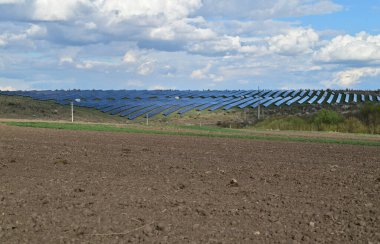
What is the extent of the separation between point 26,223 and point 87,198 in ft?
6.48

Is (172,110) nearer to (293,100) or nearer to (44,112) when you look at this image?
(44,112)

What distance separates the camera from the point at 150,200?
10984 millimetres

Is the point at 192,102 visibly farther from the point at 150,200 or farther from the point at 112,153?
the point at 150,200

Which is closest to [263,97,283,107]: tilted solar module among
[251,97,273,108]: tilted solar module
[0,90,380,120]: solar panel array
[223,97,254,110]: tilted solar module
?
[0,90,380,120]: solar panel array

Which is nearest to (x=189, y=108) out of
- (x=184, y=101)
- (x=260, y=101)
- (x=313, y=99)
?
(x=184, y=101)

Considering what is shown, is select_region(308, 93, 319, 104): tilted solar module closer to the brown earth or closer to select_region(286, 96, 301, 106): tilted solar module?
select_region(286, 96, 301, 106): tilted solar module

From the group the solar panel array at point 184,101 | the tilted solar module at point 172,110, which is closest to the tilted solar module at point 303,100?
the solar panel array at point 184,101

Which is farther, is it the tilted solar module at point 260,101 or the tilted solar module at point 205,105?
the tilted solar module at point 260,101

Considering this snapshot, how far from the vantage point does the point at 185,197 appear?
37.2ft

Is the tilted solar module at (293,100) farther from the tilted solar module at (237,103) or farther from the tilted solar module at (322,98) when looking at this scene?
the tilted solar module at (237,103)

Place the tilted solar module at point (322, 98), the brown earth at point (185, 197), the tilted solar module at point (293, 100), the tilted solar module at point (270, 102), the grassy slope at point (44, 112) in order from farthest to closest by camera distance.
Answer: the tilted solar module at point (322, 98) < the tilted solar module at point (293, 100) < the tilted solar module at point (270, 102) < the grassy slope at point (44, 112) < the brown earth at point (185, 197)

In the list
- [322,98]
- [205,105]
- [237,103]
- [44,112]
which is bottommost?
[44,112]

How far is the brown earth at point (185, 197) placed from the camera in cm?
Answer: 876

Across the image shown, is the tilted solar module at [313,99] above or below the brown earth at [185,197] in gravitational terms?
above
